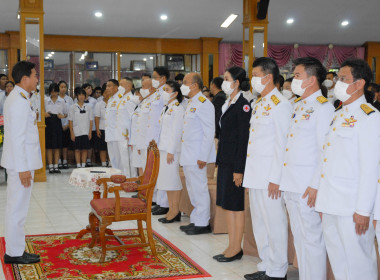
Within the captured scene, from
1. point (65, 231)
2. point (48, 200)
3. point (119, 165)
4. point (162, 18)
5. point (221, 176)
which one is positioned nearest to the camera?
point (221, 176)

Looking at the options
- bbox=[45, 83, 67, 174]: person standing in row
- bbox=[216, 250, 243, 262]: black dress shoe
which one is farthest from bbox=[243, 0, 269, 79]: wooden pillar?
bbox=[216, 250, 243, 262]: black dress shoe

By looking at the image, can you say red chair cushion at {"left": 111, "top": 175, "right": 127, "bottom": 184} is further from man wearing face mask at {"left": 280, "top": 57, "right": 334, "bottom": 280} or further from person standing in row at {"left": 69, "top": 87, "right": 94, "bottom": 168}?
person standing in row at {"left": 69, "top": 87, "right": 94, "bottom": 168}

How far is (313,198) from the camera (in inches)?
129

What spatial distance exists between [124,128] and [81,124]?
2936 millimetres

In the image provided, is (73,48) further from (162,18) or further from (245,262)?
(245,262)

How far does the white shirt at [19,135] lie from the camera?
13.8 feet

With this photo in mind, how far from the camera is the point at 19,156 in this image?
13.8ft

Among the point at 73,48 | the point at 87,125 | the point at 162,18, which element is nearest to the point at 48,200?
the point at 87,125

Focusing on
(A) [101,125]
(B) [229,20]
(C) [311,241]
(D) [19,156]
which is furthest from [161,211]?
(B) [229,20]

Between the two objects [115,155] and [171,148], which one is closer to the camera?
[171,148]

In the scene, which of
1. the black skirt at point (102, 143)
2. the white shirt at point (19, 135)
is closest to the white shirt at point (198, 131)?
the white shirt at point (19, 135)

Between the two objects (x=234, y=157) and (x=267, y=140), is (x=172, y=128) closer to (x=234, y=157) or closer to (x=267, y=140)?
(x=234, y=157)

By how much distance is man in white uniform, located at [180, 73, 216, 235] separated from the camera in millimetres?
5492

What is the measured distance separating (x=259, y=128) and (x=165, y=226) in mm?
2435
